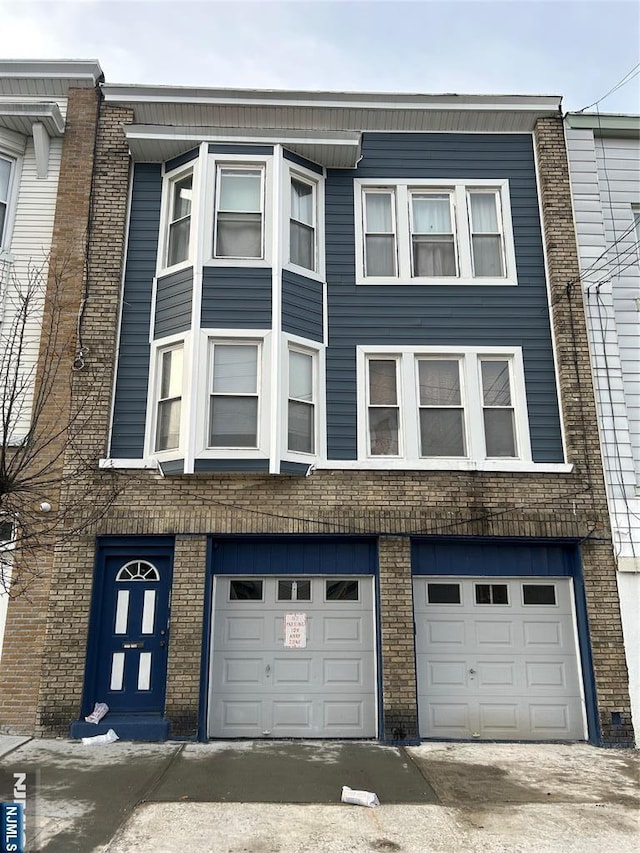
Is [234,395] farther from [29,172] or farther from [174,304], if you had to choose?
[29,172]

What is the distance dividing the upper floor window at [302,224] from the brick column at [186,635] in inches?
185

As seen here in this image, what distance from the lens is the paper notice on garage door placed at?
8523mm

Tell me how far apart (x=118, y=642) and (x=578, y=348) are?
811 centimetres

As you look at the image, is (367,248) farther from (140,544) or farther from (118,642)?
(118,642)

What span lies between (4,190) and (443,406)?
311 inches

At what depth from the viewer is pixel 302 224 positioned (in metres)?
9.87

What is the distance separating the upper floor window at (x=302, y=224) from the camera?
9.76 metres

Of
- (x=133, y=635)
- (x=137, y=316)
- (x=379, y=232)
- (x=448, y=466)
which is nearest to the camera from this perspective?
(x=133, y=635)

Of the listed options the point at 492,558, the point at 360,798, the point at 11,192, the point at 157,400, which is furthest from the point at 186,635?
the point at 11,192

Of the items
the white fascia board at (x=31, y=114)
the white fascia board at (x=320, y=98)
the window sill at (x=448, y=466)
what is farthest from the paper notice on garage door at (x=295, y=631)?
the white fascia board at (x=31, y=114)

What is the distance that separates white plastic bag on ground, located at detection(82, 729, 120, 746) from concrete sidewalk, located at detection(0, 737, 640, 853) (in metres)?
0.13

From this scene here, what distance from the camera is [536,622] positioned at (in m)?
8.72

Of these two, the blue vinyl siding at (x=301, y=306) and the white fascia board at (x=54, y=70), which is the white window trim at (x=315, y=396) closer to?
the blue vinyl siding at (x=301, y=306)

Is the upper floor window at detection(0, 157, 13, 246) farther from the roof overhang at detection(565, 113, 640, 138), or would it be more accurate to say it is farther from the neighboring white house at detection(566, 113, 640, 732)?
the roof overhang at detection(565, 113, 640, 138)
